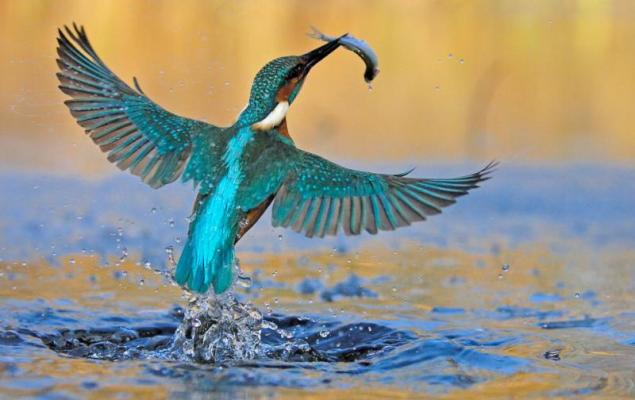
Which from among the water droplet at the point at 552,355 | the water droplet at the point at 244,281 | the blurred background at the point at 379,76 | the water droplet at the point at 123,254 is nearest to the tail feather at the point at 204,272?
the water droplet at the point at 244,281

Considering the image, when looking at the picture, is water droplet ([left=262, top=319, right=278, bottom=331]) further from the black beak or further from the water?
the black beak

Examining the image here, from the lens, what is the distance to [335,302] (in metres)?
7.35

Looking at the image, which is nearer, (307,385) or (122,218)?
(307,385)

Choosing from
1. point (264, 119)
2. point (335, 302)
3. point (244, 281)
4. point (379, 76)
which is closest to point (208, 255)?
point (264, 119)

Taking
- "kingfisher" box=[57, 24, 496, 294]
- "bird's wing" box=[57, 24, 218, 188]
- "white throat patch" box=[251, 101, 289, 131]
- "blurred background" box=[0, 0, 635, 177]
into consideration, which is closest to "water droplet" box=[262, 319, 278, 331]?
"kingfisher" box=[57, 24, 496, 294]

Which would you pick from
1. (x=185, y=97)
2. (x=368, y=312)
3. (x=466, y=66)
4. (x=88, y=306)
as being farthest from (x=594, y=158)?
(x=88, y=306)

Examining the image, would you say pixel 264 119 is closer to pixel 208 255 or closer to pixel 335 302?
pixel 208 255

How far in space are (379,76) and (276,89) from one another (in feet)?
18.2

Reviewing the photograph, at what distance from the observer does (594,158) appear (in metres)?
10.6

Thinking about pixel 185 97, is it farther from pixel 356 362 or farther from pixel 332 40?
pixel 356 362

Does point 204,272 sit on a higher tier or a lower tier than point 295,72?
lower

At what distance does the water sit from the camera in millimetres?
5789

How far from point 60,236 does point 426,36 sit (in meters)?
5.11

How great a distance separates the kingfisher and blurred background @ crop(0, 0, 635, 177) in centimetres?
315
